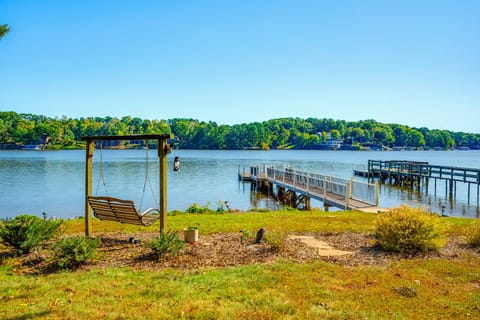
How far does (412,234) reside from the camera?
25.1 ft

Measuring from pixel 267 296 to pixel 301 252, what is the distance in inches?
103

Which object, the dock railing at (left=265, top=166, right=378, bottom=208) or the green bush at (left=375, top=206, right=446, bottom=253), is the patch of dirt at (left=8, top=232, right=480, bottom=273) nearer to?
the green bush at (left=375, top=206, right=446, bottom=253)

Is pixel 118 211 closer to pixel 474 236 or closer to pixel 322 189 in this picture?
pixel 474 236

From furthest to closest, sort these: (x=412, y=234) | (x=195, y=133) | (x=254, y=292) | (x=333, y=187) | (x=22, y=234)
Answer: (x=195, y=133) < (x=333, y=187) < (x=412, y=234) < (x=22, y=234) < (x=254, y=292)

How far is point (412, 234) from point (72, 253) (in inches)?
245

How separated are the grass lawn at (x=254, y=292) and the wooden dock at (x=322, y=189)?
1076 cm

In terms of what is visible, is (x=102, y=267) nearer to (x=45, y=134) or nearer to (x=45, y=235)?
(x=45, y=235)

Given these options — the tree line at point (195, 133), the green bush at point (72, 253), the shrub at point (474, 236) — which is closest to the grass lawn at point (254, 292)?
the green bush at point (72, 253)

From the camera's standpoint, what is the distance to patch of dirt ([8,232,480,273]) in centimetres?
663

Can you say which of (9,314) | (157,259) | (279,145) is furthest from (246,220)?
(279,145)

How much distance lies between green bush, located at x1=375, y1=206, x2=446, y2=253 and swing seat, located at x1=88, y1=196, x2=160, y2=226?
4794 millimetres

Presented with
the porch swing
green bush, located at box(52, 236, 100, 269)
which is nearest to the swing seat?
the porch swing

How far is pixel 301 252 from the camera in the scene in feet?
24.5

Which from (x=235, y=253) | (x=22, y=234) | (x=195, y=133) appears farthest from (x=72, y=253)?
(x=195, y=133)
